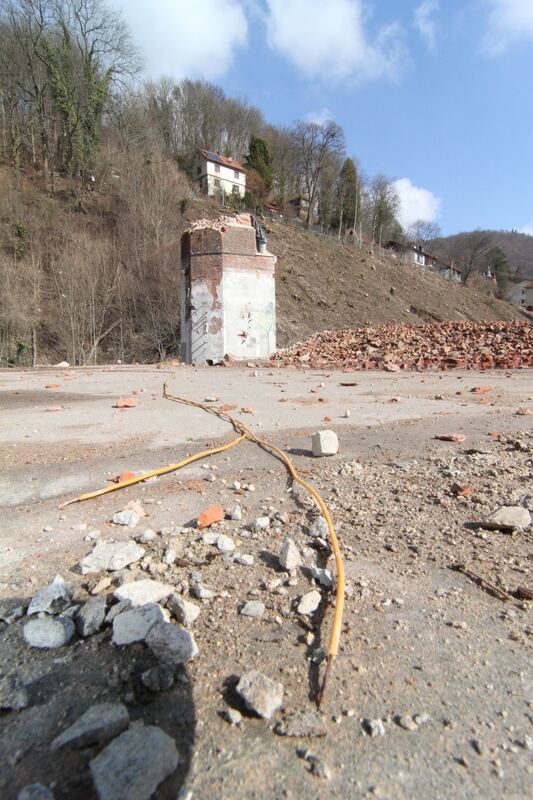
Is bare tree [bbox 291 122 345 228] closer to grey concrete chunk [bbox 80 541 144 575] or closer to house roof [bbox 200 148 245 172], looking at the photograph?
house roof [bbox 200 148 245 172]

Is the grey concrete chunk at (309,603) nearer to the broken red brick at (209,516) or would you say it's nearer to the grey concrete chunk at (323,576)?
the grey concrete chunk at (323,576)

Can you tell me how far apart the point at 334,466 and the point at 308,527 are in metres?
1.11

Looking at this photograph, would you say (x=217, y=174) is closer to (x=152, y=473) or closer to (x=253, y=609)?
(x=152, y=473)

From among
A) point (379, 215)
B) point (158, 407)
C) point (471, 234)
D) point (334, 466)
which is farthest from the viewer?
point (471, 234)

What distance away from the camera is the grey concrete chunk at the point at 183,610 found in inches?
68.7

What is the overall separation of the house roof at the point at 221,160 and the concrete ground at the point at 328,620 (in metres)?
51.0

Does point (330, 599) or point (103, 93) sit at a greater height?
point (103, 93)

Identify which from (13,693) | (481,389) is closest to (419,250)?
(481,389)

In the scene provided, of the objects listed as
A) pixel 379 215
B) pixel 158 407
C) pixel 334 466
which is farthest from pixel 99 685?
pixel 379 215

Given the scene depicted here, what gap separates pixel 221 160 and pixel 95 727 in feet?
181

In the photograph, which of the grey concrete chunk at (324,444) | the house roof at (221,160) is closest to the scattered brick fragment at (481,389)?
the grey concrete chunk at (324,444)

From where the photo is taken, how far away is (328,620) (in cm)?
179

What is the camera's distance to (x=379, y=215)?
6384 centimetres

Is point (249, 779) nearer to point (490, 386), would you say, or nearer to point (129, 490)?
point (129, 490)
